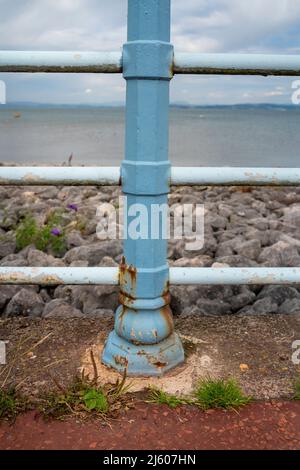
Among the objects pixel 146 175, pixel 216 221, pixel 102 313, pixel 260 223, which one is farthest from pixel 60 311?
pixel 260 223

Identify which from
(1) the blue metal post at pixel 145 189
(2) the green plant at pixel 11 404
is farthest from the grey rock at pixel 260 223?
(2) the green plant at pixel 11 404

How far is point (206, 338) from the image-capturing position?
1.91 m

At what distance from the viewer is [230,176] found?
65.1 inches

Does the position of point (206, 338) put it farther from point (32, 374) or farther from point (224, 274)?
point (32, 374)

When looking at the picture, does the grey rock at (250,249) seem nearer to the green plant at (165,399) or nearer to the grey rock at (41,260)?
the grey rock at (41,260)

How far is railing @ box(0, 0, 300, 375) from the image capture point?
5.00ft

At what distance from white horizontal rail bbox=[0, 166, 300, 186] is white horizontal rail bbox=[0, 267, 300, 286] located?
27 cm

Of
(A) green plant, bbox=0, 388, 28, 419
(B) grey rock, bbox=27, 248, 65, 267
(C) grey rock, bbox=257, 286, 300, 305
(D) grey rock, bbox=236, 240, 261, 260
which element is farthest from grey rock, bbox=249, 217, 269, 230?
(A) green plant, bbox=0, 388, 28, 419

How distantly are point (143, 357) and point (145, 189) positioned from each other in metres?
0.50

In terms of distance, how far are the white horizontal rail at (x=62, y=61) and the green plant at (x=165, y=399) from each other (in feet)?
2.97

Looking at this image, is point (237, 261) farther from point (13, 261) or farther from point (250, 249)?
point (13, 261)

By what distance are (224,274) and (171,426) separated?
19.7 inches

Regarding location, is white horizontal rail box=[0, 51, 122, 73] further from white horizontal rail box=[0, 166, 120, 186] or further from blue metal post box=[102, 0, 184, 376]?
white horizontal rail box=[0, 166, 120, 186]
